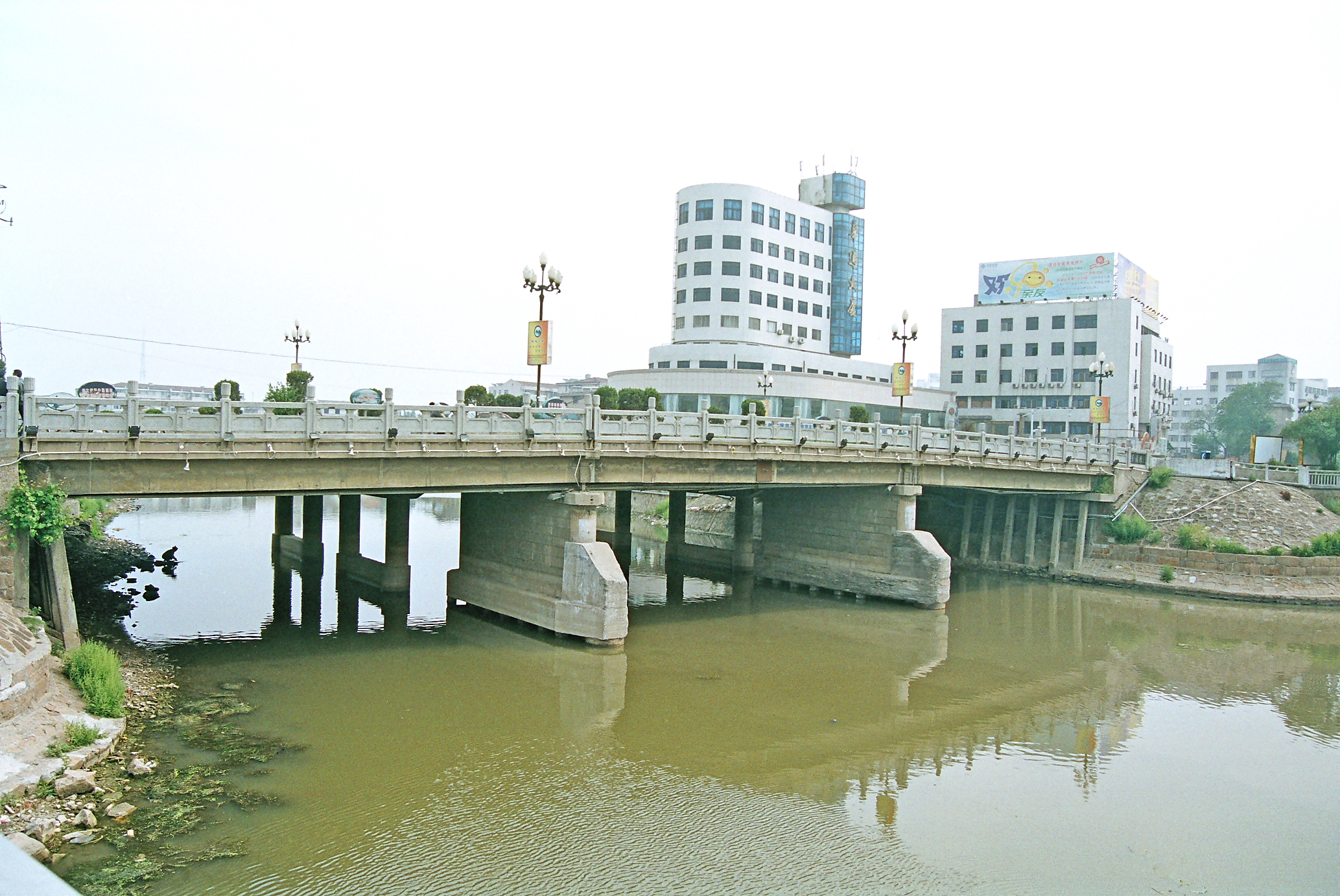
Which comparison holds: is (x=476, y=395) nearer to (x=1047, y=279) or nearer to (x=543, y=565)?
(x=543, y=565)

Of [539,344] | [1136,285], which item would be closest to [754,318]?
[1136,285]

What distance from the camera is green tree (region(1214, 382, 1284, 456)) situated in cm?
9794

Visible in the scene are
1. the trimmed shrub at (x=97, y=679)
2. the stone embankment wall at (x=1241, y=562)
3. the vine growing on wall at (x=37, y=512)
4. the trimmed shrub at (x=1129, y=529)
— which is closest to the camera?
the trimmed shrub at (x=97, y=679)

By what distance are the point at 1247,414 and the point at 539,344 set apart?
9574 centimetres

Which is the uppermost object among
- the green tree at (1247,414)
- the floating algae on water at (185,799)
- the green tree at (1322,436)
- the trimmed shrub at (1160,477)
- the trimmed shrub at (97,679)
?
the green tree at (1247,414)

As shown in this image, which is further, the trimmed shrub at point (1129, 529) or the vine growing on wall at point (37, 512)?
the trimmed shrub at point (1129, 529)

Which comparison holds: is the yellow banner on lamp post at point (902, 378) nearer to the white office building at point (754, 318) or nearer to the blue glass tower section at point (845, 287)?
the white office building at point (754, 318)

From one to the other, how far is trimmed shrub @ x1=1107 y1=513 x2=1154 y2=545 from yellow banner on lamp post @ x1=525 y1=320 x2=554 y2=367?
1115 inches

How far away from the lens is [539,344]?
92.5 ft

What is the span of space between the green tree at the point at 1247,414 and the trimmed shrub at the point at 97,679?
105 metres

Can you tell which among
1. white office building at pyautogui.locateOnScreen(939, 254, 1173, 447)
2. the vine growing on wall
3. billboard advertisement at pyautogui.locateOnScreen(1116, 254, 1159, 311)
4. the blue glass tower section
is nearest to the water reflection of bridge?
the vine growing on wall

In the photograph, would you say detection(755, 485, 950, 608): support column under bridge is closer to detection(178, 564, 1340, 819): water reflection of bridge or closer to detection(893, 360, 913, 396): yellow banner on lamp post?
detection(178, 564, 1340, 819): water reflection of bridge

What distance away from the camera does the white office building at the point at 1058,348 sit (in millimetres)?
73750

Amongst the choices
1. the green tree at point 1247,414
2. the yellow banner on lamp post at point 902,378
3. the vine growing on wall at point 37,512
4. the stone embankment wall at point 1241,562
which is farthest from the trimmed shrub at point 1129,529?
the green tree at point 1247,414
